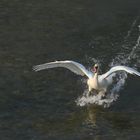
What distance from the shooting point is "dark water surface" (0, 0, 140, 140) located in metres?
17.0

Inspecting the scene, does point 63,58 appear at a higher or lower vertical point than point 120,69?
higher

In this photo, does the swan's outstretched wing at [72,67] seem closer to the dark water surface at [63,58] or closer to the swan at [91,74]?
the swan at [91,74]

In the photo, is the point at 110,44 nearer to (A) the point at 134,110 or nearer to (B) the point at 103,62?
(B) the point at 103,62

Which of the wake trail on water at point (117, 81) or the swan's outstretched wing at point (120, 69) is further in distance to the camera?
the wake trail on water at point (117, 81)

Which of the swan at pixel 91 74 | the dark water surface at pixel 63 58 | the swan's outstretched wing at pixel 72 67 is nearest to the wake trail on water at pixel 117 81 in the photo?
the dark water surface at pixel 63 58

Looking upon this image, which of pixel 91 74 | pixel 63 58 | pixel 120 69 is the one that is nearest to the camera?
pixel 120 69

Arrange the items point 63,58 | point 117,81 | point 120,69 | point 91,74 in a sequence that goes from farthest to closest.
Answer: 1. point 63,58
2. point 117,81
3. point 91,74
4. point 120,69

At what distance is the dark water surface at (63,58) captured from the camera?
17.0 meters

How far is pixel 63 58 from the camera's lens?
69.3 feet

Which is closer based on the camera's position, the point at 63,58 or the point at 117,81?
the point at 117,81

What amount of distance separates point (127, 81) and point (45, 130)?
3.57 m

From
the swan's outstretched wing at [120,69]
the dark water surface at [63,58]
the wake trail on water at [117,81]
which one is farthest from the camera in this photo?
the wake trail on water at [117,81]

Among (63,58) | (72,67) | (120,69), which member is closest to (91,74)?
(72,67)

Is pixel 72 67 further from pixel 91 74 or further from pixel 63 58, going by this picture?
pixel 63 58
